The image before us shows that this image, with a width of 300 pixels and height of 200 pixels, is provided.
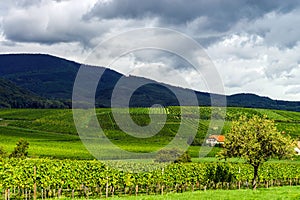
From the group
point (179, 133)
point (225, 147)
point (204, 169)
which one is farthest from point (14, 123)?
point (225, 147)

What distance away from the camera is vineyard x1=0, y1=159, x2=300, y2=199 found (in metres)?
51.7

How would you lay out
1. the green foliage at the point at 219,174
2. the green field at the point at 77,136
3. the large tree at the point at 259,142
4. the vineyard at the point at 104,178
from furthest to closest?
the green field at the point at 77,136
the green foliage at the point at 219,174
the vineyard at the point at 104,178
the large tree at the point at 259,142

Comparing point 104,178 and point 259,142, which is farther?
point 104,178

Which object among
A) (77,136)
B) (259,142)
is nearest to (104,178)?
(259,142)

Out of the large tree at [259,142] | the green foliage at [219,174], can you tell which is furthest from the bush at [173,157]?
the large tree at [259,142]

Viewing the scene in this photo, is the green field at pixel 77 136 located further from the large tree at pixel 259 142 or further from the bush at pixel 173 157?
the large tree at pixel 259 142

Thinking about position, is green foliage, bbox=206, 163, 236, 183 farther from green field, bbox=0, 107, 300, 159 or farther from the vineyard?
green field, bbox=0, 107, 300, 159

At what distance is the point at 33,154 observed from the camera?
10588 cm

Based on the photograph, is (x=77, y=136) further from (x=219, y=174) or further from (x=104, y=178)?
(x=104, y=178)

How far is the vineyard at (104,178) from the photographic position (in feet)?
170

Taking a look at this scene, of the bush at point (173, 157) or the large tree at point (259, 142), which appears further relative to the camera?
the bush at point (173, 157)

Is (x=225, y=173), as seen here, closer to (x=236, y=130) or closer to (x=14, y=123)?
(x=236, y=130)

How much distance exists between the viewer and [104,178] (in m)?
56.8

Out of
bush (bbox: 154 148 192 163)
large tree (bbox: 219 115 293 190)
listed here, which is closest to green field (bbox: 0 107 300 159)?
bush (bbox: 154 148 192 163)
